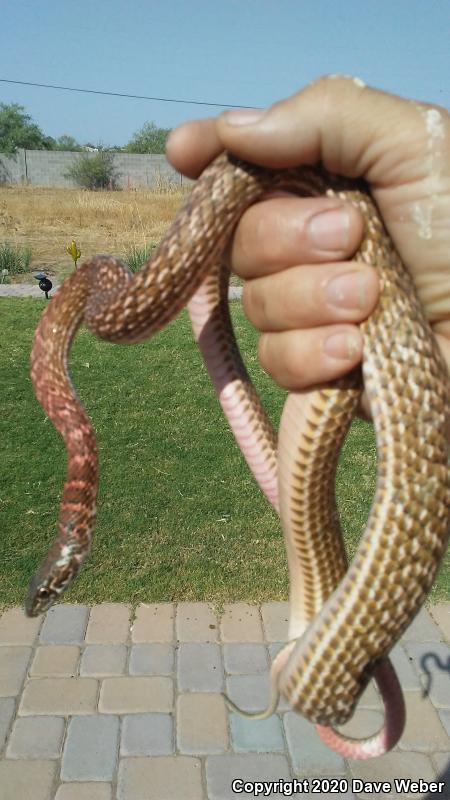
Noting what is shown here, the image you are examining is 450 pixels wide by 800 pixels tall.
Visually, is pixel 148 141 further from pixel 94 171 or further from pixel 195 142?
pixel 195 142

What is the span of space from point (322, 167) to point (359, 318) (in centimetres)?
52

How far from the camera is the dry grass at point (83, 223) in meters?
24.4

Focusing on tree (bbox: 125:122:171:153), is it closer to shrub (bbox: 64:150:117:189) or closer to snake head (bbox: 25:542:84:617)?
shrub (bbox: 64:150:117:189)

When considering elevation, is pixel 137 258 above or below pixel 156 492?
below

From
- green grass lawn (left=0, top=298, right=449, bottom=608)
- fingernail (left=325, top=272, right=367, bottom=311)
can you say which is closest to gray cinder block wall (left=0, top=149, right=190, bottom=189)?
green grass lawn (left=0, top=298, right=449, bottom=608)

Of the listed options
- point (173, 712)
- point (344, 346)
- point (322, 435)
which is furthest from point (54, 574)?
point (173, 712)

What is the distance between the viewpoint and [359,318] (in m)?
2.18

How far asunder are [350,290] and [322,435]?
1.55 feet

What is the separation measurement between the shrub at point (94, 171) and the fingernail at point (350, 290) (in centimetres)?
5230

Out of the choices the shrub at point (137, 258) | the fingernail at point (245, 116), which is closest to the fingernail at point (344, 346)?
the fingernail at point (245, 116)

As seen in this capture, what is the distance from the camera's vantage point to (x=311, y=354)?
2.25 metres

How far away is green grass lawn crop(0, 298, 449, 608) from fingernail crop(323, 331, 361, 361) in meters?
4.39

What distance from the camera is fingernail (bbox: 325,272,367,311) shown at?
6.90ft

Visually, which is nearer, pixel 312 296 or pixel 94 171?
pixel 312 296
